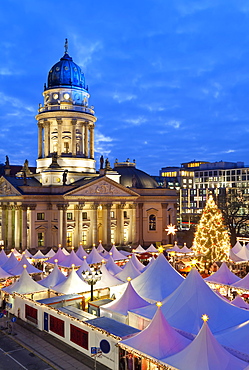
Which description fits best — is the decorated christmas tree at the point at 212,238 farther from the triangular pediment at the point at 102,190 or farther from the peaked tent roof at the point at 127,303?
the triangular pediment at the point at 102,190

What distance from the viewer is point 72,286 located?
27.4 metres

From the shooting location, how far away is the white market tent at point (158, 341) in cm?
1570

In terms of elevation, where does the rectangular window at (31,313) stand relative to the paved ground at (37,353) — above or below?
above

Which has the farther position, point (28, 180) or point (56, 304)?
point (28, 180)

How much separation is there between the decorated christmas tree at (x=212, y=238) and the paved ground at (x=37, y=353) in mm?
19655

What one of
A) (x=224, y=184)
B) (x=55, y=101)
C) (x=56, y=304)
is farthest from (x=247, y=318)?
(x=224, y=184)

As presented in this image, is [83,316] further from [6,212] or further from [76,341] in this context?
[6,212]

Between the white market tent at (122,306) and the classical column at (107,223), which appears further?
the classical column at (107,223)

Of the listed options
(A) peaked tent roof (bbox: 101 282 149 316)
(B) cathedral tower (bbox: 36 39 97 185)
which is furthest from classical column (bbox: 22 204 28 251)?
(A) peaked tent roof (bbox: 101 282 149 316)

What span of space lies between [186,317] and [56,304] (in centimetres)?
920

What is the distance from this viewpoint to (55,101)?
62062mm

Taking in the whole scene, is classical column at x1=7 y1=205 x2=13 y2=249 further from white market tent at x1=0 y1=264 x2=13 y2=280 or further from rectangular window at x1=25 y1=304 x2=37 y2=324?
rectangular window at x1=25 y1=304 x2=37 y2=324

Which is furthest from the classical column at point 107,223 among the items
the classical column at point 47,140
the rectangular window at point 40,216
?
the classical column at point 47,140

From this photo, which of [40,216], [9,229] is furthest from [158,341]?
[9,229]
